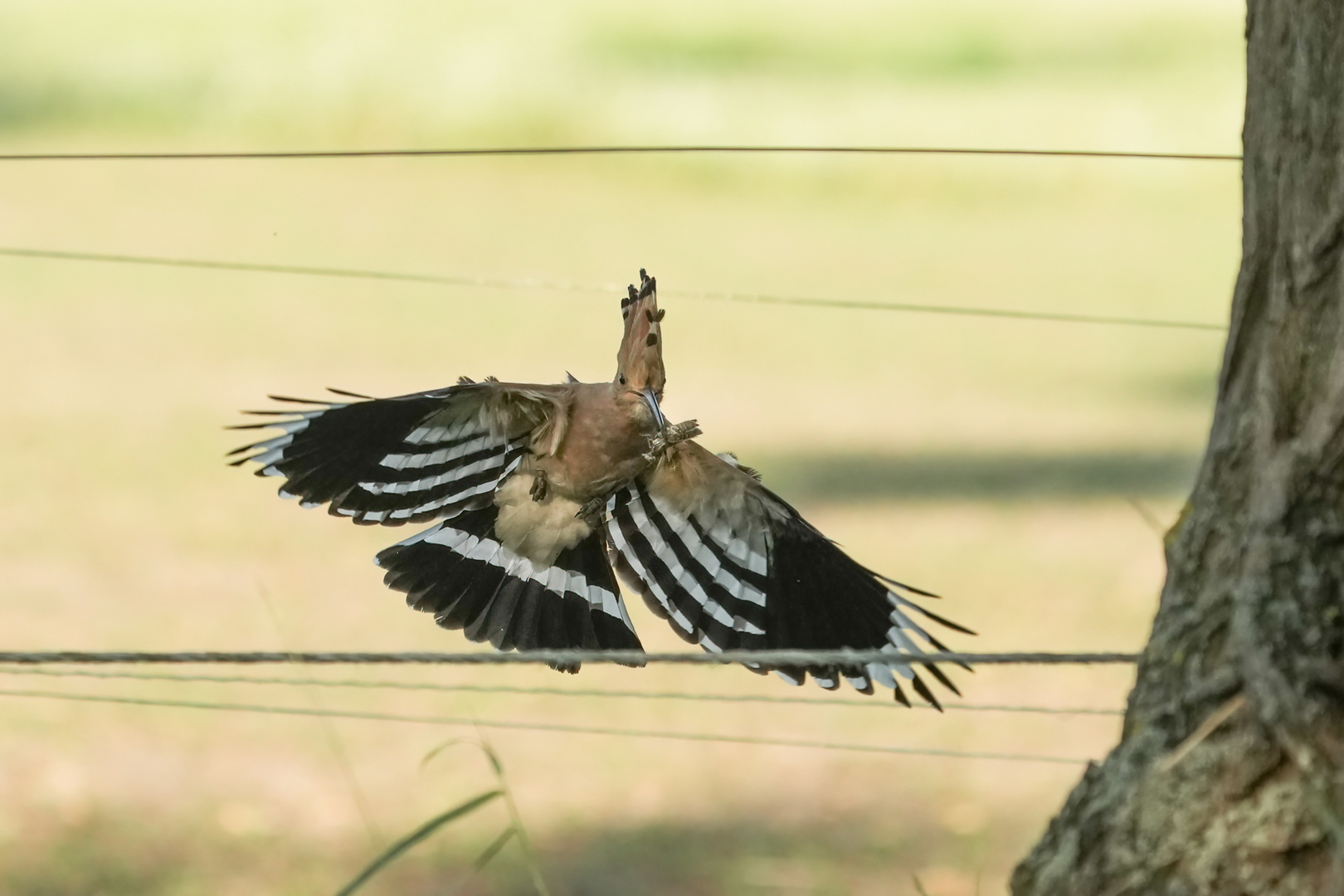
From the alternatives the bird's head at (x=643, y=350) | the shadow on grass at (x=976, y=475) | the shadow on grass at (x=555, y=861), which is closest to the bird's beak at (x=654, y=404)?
the bird's head at (x=643, y=350)

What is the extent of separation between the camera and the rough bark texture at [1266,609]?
134 centimetres

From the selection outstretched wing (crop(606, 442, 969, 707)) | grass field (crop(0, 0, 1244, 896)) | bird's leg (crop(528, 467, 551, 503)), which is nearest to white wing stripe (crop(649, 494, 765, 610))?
outstretched wing (crop(606, 442, 969, 707))

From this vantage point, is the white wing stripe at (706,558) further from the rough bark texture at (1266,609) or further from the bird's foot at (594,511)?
the rough bark texture at (1266,609)

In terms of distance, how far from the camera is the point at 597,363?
20.1 feet

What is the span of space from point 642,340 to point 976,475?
5191mm

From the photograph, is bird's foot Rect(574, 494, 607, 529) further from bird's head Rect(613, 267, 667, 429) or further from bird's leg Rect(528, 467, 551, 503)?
bird's head Rect(613, 267, 667, 429)

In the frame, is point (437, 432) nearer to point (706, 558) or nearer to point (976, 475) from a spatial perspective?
point (706, 558)

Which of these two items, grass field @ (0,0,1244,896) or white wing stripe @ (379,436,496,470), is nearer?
white wing stripe @ (379,436,496,470)

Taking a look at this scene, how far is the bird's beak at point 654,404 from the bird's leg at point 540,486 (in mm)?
152

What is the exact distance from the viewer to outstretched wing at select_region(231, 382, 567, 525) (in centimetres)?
143

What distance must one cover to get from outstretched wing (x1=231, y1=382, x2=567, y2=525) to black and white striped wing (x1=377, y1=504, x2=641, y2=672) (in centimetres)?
7

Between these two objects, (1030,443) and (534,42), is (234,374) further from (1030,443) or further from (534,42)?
(534,42)

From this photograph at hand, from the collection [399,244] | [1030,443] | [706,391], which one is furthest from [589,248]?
[1030,443]

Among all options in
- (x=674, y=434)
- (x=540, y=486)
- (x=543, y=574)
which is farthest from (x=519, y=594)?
(x=674, y=434)
